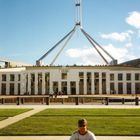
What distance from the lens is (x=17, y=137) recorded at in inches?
606

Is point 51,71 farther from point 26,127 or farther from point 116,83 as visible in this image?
Answer: point 26,127

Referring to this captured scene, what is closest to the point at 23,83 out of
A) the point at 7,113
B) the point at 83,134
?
the point at 7,113

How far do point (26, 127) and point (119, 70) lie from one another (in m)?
64.5

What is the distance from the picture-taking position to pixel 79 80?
8031cm

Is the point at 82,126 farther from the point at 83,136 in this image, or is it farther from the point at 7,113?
the point at 7,113

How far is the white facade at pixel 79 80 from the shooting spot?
7994cm

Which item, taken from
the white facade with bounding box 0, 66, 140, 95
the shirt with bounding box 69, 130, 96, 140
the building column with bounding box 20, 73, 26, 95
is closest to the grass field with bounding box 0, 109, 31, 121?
the shirt with bounding box 69, 130, 96, 140

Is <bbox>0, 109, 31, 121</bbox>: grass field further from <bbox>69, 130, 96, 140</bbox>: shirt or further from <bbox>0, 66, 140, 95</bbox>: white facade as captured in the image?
<bbox>0, 66, 140, 95</bbox>: white facade

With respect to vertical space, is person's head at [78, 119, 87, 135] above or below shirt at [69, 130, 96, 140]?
above

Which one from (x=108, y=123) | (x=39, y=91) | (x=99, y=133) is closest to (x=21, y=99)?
(x=108, y=123)

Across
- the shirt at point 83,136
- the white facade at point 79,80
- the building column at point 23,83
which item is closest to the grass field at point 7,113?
the shirt at point 83,136

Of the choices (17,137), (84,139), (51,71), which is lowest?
(17,137)

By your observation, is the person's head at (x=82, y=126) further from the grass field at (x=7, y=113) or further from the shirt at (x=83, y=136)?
the grass field at (x=7, y=113)

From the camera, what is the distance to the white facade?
79.9 metres
